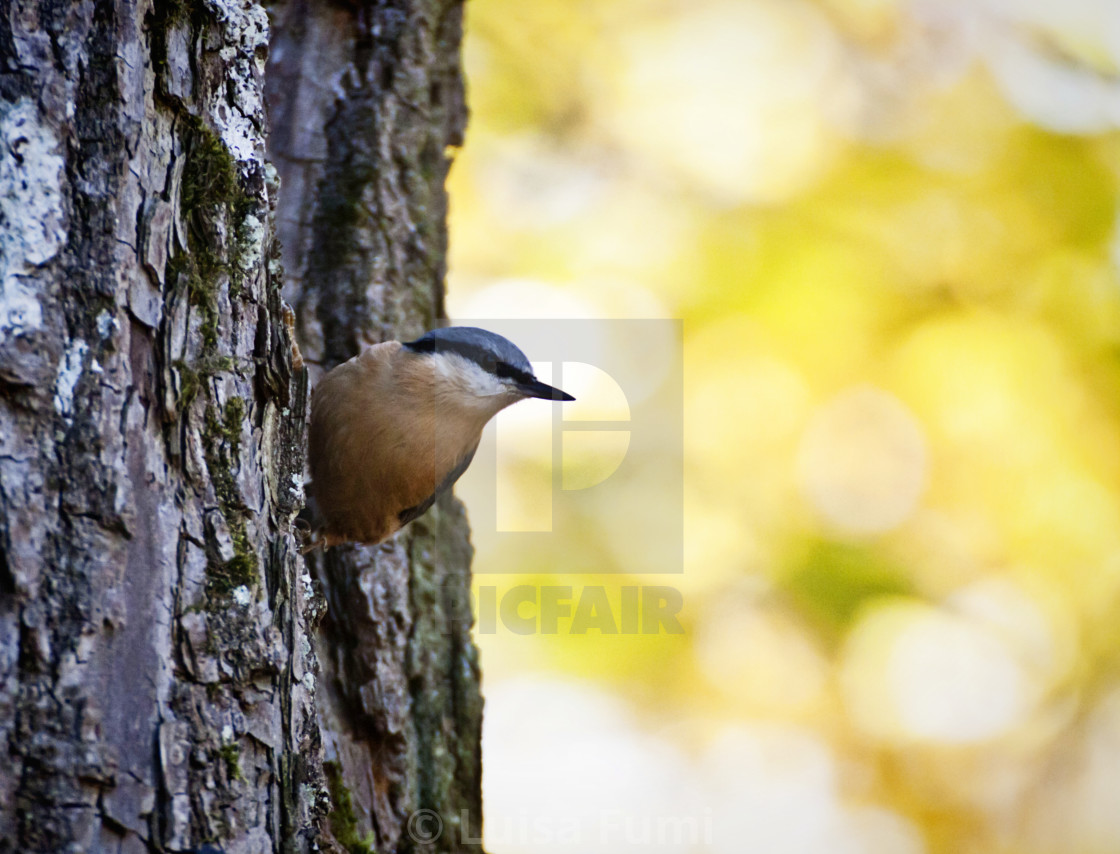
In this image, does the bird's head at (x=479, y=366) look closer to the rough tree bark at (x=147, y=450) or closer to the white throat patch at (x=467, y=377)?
the white throat patch at (x=467, y=377)

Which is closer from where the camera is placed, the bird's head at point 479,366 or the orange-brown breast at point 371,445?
the orange-brown breast at point 371,445

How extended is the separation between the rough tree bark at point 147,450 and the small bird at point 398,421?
390mm

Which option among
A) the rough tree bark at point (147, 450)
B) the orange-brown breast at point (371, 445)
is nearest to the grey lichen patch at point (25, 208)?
the rough tree bark at point (147, 450)

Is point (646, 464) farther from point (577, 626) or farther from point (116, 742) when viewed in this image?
point (116, 742)

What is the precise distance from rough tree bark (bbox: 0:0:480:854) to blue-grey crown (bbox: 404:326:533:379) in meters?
0.74

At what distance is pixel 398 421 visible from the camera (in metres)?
2.22

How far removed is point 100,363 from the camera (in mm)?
1226

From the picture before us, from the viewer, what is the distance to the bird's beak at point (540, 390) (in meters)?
2.39
